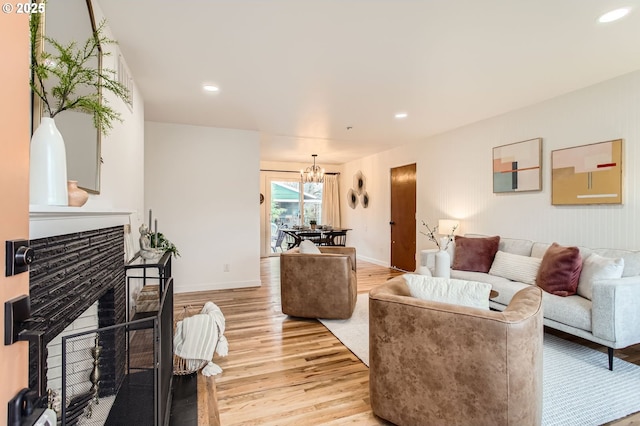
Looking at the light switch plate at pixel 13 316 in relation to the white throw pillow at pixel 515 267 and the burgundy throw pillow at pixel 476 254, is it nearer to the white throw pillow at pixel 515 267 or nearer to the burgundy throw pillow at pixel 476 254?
the white throw pillow at pixel 515 267

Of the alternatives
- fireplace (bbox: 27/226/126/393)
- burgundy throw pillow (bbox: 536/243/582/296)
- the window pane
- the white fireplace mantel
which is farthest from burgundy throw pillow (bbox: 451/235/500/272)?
the window pane

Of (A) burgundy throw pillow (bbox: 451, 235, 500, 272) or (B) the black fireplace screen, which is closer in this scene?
(B) the black fireplace screen

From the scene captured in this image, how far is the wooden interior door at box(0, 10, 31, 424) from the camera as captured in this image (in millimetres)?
612

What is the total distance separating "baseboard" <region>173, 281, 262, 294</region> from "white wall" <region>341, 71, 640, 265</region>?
3108mm

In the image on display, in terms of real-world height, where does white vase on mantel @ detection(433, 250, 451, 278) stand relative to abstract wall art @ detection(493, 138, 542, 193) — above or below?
below

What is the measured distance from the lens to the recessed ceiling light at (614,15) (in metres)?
1.92

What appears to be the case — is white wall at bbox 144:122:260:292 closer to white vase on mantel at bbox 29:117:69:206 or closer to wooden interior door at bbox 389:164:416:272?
wooden interior door at bbox 389:164:416:272

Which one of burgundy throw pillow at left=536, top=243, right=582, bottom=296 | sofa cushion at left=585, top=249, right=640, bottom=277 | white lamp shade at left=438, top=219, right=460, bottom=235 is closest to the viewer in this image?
sofa cushion at left=585, top=249, right=640, bottom=277

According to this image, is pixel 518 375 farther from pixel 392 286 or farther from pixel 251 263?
pixel 251 263

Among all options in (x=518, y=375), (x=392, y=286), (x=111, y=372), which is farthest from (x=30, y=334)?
(x=518, y=375)

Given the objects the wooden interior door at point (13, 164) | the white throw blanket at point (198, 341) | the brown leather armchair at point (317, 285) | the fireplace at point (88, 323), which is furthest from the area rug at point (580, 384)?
the wooden interior door at point (13, 164)

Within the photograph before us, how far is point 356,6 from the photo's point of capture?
6.08 feet

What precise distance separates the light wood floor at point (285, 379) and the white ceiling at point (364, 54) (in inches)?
98.2

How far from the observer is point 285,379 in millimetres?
2203
